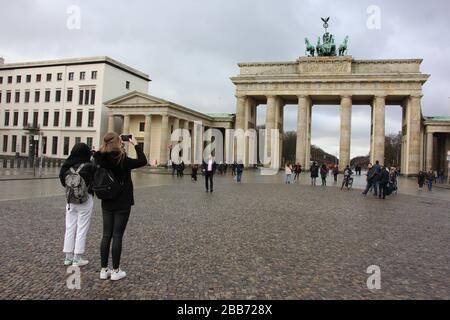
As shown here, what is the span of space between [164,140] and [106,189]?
179 ft

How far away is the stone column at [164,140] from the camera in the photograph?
57812 mm

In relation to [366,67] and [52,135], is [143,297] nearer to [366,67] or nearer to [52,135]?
[366,67]


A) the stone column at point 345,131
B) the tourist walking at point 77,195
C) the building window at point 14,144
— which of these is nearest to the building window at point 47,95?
the building window at point 14,144

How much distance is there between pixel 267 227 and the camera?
942 cm

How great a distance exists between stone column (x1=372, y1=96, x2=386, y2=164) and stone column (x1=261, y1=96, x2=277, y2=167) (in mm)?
15204

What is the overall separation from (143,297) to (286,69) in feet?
193

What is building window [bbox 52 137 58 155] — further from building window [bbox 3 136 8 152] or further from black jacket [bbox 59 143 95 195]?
black jacket [bbox 59 143 95 195]

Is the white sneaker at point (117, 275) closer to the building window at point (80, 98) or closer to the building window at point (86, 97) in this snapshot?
the building window at point (86, 97)

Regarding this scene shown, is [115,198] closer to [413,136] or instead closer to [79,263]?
[79,263]

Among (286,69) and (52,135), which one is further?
(52,135)

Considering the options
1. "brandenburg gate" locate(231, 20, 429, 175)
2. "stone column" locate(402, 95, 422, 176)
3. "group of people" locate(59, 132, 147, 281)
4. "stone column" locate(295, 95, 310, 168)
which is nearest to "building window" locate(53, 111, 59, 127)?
"brandenburg gate" locate(231, 20, 429, 175)

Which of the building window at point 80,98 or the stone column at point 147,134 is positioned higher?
the building window at point 80,98

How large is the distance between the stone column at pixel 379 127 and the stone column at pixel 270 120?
15.2 m
